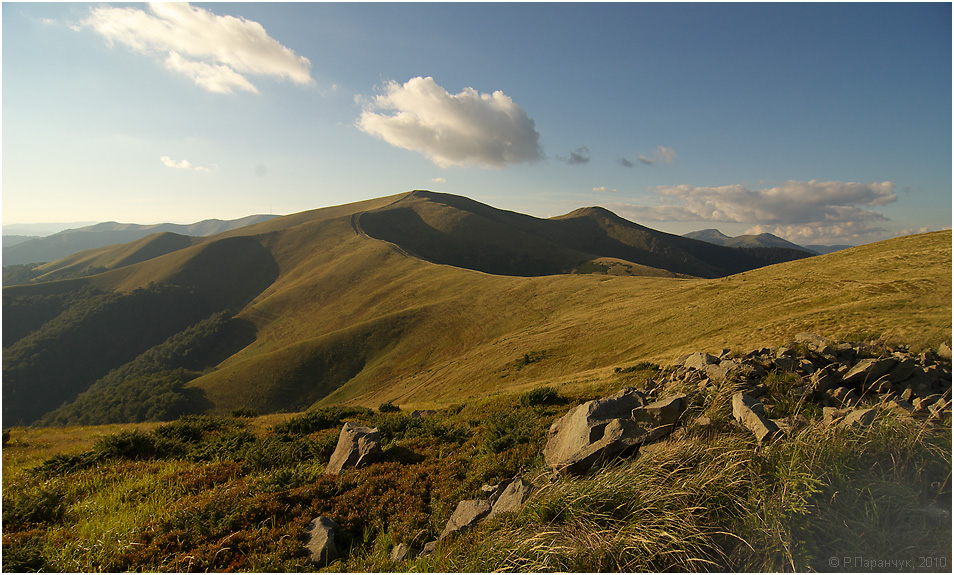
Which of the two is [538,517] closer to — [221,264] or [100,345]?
[100,345]

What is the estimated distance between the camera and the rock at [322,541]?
5.94m

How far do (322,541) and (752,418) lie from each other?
760 cm

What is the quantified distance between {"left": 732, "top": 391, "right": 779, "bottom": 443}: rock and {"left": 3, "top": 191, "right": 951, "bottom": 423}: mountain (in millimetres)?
15818

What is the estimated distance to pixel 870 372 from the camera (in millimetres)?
9109

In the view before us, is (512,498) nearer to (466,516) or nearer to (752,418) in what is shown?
(466,516)

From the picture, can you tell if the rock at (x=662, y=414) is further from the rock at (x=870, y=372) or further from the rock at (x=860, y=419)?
the rock at (x=870, y=372)

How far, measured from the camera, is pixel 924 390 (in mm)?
8680

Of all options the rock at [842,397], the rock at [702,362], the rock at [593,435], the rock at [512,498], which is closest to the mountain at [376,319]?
the rock at [702,362]

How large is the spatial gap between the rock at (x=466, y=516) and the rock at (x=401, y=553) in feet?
1.69

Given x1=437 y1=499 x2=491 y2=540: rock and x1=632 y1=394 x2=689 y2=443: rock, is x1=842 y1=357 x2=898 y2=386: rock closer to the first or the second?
x1=632 y1=394 x2=689 y2=443: rock

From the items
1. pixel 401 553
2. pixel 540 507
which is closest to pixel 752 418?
pixel 540 507

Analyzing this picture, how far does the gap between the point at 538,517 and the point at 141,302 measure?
6994 inches

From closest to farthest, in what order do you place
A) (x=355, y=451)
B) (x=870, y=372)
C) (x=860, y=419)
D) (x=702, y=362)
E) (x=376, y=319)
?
(x=860, y=419) → (x=870, y=372) → (x=355, y=451) → (x=702, y=362) → (x=376, y=319)

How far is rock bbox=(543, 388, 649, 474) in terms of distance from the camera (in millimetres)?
6586
